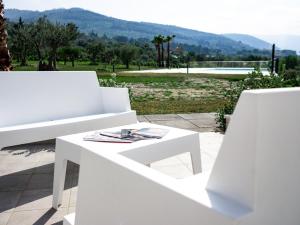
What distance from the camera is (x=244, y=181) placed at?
101 cm

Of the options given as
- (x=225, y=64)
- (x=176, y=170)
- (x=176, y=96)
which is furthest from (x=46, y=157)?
(x=225, y=64)

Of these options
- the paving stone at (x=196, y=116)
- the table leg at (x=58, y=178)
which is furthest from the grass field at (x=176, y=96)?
the table leg at (x=58, y=178)

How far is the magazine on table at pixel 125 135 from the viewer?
2404mm

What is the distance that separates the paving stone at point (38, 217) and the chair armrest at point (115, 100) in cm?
179

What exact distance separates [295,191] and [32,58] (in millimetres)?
45295

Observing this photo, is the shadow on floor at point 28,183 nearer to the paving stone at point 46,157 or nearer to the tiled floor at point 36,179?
the tiled floor at point 36,179

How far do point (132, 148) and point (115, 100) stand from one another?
2017mm

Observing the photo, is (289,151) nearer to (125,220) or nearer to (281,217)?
(281,217)

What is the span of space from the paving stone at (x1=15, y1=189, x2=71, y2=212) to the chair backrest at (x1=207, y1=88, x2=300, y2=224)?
6.00 ft

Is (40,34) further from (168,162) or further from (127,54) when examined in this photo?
(168,162)

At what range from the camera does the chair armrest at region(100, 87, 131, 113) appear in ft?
13.1

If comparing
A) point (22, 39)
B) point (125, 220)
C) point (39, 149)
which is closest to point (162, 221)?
point (125, 220)

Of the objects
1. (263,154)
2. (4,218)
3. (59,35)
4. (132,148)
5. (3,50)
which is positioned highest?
(59,35)

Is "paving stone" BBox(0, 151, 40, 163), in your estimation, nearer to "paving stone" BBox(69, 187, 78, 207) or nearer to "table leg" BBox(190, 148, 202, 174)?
"paving stone" BBox(69, 187, 78, 207)
